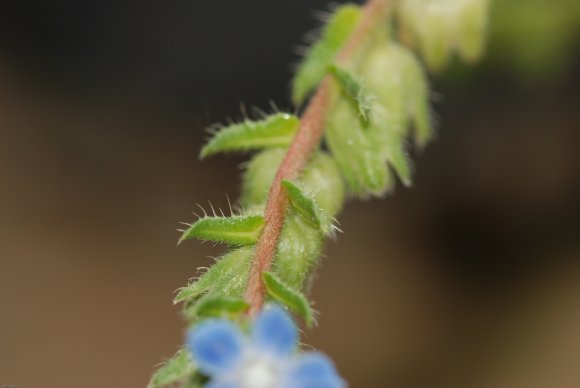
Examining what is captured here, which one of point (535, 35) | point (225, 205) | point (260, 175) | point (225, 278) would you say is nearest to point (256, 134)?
point (260, 175)

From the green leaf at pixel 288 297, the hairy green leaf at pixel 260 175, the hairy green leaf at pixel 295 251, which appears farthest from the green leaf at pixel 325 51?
the green leaf at pixel 288 297

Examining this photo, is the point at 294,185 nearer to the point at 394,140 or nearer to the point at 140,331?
the point at 394,140

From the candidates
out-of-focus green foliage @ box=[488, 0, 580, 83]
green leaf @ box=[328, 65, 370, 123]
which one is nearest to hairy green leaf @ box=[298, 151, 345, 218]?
green leaf @ box=[328, 65, 370, 123]

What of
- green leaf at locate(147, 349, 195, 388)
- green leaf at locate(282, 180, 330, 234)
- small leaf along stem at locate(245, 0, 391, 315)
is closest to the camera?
green leaf at locate(147, 349, 195, 388)

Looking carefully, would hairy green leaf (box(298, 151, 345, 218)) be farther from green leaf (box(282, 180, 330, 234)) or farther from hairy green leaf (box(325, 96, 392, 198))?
green leaf (box(282, 180, 330, 234))

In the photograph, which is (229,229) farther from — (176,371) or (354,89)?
(354,89)

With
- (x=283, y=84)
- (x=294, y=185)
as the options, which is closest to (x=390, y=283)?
(x=283, y=84)
